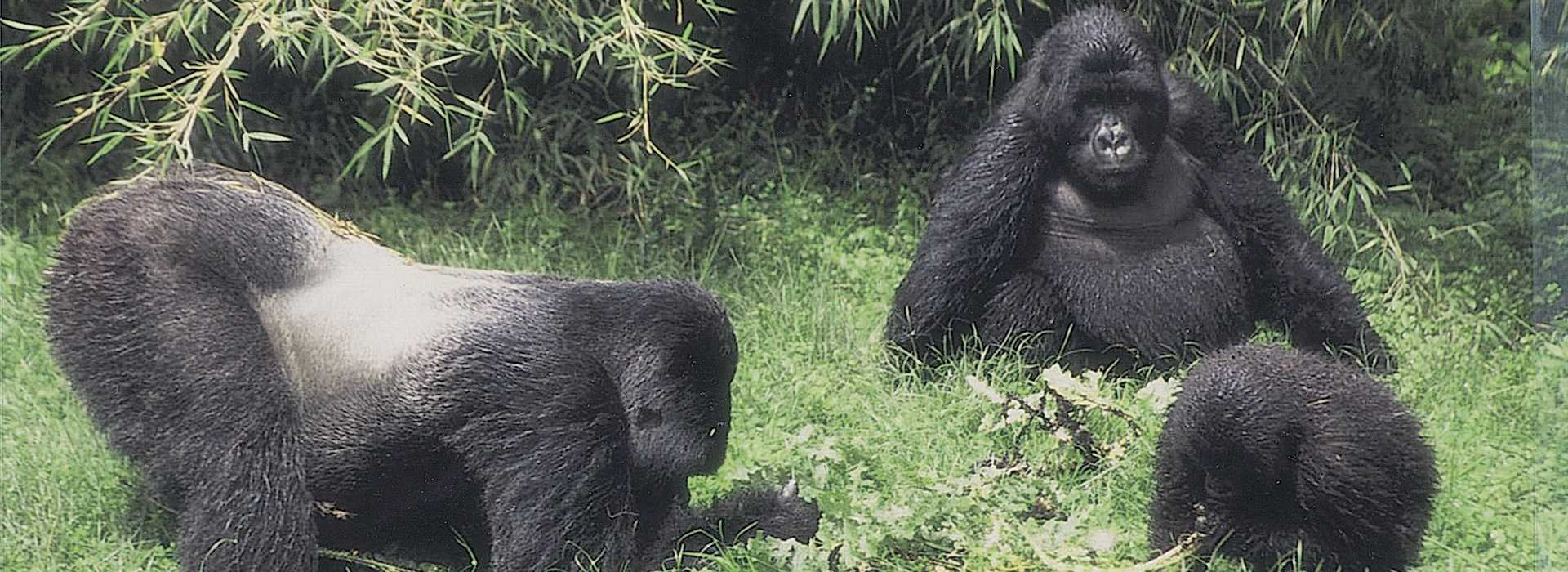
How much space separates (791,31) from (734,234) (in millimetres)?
905

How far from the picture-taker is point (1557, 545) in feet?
9.09

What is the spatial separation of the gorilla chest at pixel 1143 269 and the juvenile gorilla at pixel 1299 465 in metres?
1.14

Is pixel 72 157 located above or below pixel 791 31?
below

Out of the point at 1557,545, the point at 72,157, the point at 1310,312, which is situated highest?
the point at 1557,545

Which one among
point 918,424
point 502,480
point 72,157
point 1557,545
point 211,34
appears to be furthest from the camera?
point 72,157

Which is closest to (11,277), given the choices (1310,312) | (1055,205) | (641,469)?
(641,469)

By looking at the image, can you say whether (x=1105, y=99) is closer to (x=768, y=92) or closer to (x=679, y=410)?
(x=679, y=410)

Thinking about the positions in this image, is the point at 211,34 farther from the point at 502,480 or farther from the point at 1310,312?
the point at 1310,312

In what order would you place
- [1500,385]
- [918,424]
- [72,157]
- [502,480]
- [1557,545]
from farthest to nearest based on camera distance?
1. [72,157]
2. [1500,385]
3. [918,424]
4. [502,480]
5. [1557,545]

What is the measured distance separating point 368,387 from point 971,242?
1.64 metres

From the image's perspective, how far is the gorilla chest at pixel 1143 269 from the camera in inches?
166

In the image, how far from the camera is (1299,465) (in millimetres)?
2873

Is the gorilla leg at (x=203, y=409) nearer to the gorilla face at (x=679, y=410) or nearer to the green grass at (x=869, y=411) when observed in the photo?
the green grass at (x=869, y=411)

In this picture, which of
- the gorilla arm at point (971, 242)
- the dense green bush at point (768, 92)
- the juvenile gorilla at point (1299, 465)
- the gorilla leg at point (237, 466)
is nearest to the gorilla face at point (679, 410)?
the gorilla leg at point (237, 466)
